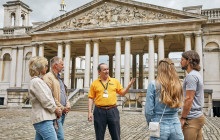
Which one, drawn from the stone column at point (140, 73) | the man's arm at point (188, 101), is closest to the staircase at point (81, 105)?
the stone column at point (140, 73)

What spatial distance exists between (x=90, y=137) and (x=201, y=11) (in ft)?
72.4

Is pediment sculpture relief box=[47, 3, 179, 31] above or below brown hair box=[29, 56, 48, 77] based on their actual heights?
above

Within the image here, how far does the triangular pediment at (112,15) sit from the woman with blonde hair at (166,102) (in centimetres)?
2235

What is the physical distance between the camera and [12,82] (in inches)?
1302

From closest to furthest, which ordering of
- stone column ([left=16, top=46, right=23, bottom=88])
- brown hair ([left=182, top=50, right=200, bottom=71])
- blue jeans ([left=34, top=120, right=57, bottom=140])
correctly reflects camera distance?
blue jeans ([left=34, top=120, right=57, bottom=140]) → brown hair ([left=182, top=50, right=200, bottom=71]) → stone column ([left=16, top=46, right=23, bottom=88])

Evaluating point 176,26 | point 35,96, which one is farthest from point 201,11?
point 35,96

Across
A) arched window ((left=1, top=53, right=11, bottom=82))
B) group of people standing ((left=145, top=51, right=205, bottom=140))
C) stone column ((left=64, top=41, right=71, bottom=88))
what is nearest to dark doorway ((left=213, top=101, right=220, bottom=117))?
stone column ((left=64, top=41, right=71, bottom=88))

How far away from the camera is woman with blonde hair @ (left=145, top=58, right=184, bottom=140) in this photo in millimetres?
3549

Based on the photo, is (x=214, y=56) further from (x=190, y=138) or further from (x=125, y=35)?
(x=190, y=138)

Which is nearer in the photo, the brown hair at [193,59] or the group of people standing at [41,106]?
the group of people standing at [41,106]

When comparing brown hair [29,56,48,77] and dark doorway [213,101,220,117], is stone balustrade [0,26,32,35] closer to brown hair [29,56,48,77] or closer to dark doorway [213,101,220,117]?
dark doorway [213,101,220,117]

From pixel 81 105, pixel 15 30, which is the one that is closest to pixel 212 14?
pixel 81 105

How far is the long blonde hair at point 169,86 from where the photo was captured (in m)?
3.55

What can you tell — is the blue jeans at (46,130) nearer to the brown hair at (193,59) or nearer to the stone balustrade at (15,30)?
the brown hair at (193,59)
